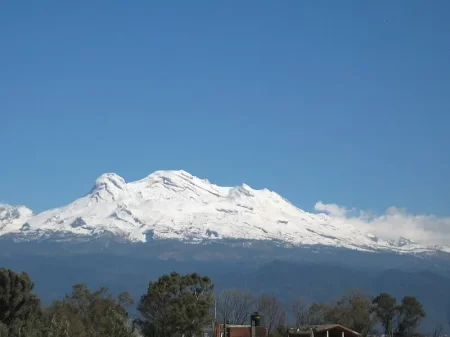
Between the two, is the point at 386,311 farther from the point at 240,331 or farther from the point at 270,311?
the point at 240,331

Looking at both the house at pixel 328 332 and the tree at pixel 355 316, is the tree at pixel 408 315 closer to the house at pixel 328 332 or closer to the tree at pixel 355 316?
the tree at pixel 355 316

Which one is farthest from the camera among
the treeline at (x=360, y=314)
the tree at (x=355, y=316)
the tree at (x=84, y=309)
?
the treeline at (x=360, y=314)

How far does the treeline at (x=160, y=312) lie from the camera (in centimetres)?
6653

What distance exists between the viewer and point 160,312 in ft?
330

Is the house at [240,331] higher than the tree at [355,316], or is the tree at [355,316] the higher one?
the tree at [355,316]

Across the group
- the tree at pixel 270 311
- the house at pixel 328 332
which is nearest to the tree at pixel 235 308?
the tree at pixel 270 311

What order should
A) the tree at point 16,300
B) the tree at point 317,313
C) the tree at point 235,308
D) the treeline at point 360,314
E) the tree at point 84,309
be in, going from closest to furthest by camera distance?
the tree at point 16,300 < the tree at point 84,309 < the treeline at point 360,314 < the tree at point 317,313 < the tree at point 235,308

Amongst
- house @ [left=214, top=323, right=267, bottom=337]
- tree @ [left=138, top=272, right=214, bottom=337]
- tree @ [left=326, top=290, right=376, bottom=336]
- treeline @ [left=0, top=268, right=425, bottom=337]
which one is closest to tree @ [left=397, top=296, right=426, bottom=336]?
treeline @ [left=0, top=268, right=425, bottom=337]

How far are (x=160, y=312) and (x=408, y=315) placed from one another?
57.1 m

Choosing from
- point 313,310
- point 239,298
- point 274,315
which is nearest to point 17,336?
point 313,310

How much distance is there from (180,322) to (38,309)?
70.0 feet

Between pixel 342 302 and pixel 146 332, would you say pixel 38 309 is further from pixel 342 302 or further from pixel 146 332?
pixel 342 302

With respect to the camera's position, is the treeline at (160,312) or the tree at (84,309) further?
the tree at (84,309)

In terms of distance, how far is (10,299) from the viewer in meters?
74.1
